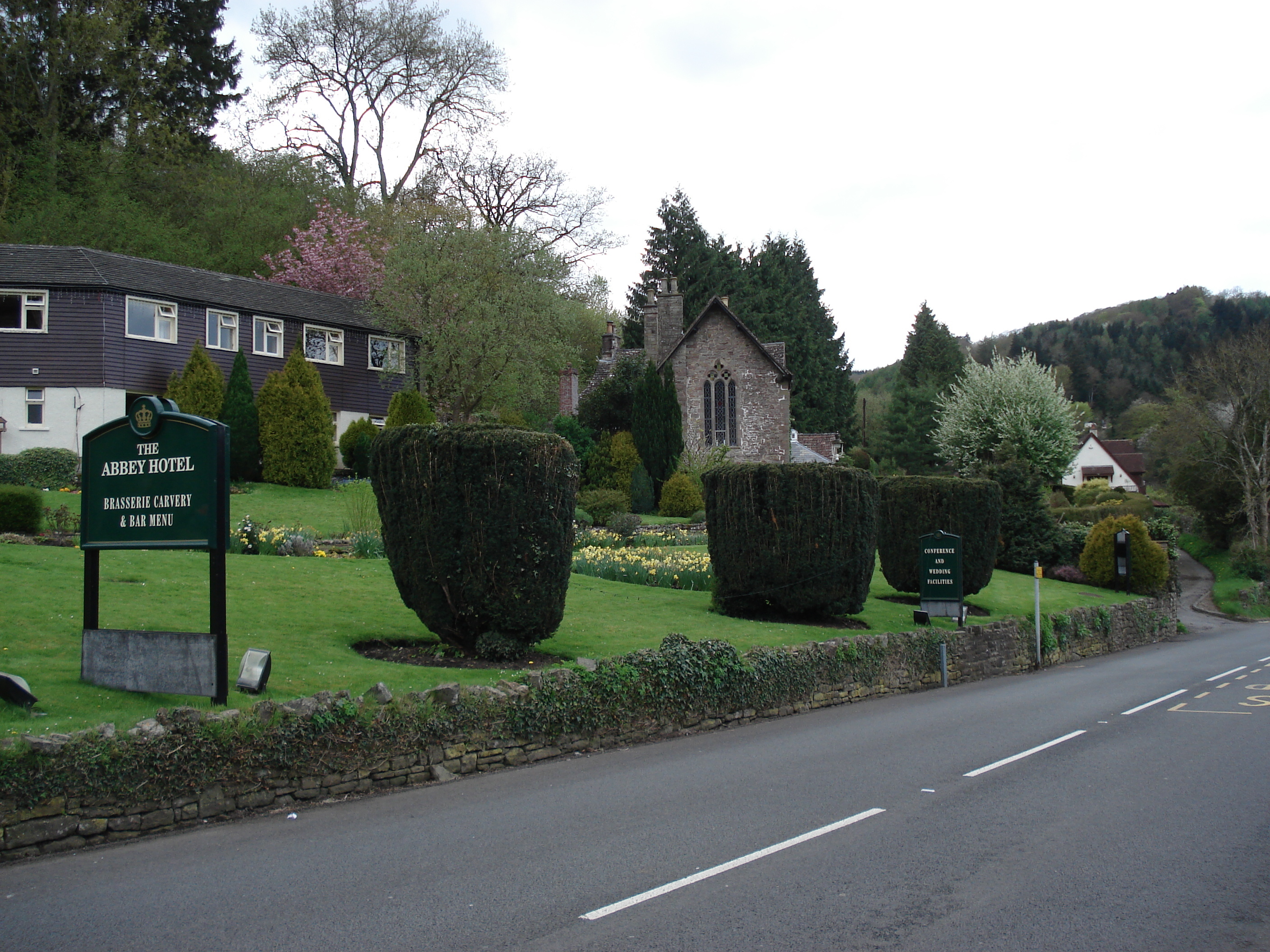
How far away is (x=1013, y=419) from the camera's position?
53625 mm

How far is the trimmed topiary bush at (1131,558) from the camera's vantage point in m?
35.8

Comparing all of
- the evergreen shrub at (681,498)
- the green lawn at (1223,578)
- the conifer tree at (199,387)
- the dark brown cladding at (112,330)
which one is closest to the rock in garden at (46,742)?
the conifer tree at (199,387)

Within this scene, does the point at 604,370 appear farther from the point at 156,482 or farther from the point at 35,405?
the point at 156,482

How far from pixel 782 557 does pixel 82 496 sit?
12.0m

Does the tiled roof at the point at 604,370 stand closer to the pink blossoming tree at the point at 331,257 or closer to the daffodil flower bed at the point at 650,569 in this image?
the pink blossoming tree at the point at 331,257

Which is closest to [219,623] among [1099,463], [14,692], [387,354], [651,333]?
[14,692]

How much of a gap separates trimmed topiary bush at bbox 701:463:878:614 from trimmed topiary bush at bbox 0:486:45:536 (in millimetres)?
13321

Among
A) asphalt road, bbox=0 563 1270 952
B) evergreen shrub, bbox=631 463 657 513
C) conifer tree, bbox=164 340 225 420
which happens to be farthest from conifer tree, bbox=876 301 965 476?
asphalt road, bbox=0 563 1270 952

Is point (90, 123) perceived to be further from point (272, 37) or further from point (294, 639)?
point (294, 639)

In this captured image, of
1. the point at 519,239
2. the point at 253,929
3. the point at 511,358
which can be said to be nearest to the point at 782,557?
the point at 253,929

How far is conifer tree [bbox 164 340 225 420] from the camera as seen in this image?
3338 cm

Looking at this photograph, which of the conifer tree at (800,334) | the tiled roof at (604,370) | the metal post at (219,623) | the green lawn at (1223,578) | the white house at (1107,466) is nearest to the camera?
the metal post at (219,623)

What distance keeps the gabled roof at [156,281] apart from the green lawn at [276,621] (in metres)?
20.7

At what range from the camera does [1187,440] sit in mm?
57688
